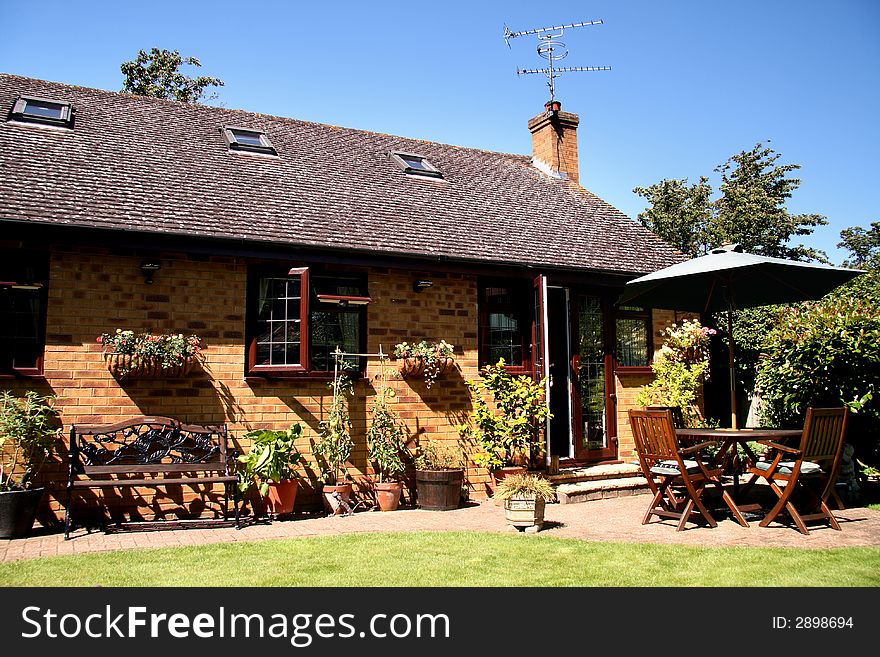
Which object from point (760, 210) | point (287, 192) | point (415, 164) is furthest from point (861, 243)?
point (287, 192)

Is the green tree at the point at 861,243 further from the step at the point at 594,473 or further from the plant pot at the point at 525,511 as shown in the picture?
the plant pot at the point at 525,511

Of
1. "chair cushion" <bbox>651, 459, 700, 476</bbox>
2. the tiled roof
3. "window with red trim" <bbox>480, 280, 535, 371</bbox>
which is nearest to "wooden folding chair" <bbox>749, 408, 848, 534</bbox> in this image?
"chair cushion" <bbox>651, 459, 700, 476</bbox>

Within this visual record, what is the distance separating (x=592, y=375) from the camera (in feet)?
35.5

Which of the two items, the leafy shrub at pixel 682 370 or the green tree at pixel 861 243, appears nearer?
the leafy shrub at pixel 682 370

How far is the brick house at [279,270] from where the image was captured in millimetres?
7816

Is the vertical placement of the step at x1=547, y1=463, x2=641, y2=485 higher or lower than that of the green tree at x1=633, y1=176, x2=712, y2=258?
lower

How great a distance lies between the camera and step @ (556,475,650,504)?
29.5ft

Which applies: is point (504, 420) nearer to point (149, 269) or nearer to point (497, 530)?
point (497, 530)

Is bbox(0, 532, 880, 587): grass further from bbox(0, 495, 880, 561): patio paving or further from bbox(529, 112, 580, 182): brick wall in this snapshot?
bbox(529, 112, 580, 182): brick wall

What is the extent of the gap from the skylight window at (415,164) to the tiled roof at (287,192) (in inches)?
7.6

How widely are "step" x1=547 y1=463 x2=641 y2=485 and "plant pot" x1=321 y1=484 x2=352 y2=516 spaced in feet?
9.24

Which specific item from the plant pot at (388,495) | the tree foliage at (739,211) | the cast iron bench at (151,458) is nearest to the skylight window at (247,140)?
the cast iron bench at (151,458)

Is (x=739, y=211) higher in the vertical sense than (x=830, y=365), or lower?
higher

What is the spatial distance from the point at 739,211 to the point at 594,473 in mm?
22311
